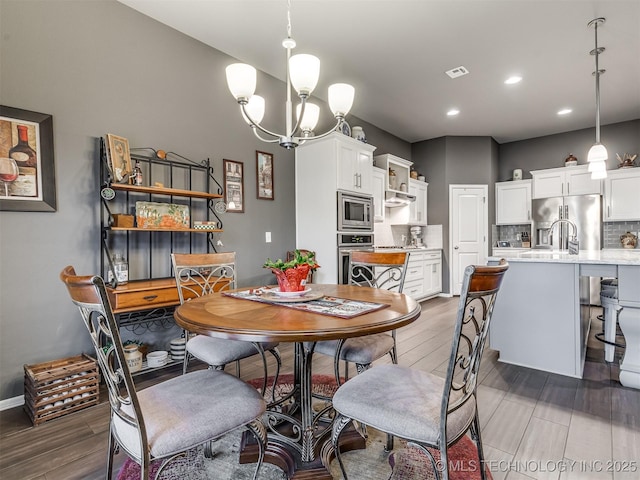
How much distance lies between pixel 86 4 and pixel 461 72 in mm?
3622

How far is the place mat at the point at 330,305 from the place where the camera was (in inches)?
52.9

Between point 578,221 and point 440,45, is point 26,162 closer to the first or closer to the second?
point 440,45

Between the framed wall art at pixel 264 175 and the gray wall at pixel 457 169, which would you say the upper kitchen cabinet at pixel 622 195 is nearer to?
the gray wall at pixel 457 169

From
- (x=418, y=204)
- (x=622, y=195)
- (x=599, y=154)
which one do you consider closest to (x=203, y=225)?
(x=599, y=154)

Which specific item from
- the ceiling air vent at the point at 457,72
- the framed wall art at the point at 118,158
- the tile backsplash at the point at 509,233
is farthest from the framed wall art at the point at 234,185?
the tile backsplash at the point at 509,233

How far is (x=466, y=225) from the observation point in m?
6.16

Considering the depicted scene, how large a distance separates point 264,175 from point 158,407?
2887 millimetres

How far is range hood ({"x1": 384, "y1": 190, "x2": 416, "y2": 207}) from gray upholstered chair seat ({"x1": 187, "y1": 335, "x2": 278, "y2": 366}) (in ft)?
12.8

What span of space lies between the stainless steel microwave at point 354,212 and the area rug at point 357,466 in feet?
8.15

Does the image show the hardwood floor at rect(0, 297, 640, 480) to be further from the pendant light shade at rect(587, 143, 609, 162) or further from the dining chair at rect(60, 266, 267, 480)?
the pendant light shade at rect(587, 143, 609, 162)

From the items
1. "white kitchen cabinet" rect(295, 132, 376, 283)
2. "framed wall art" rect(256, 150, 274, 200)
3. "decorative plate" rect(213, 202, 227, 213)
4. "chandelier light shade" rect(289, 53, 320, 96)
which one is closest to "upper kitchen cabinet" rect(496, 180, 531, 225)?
"white kitchen cabinet" rect(295, 132, 376, 283)

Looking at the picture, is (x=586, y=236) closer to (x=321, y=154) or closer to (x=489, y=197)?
(x=489, y=197)

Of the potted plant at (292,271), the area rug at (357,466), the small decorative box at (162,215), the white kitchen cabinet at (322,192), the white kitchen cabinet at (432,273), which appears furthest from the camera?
the white kitchen cabinet at (432,273)

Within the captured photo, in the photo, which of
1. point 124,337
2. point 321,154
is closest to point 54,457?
point 124,337
